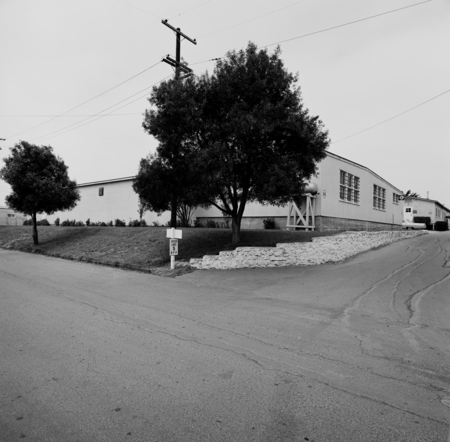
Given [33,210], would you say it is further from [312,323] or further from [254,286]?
[312,323]

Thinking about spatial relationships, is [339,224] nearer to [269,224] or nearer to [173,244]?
[269,224]

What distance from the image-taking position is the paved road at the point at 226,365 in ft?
9.04

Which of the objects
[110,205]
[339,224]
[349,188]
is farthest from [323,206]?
[110,205]

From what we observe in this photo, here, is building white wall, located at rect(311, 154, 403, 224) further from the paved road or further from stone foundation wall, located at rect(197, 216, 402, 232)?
the paved road

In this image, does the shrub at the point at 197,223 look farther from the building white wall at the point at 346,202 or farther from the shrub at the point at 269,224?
the building white wall at the point at 346,202

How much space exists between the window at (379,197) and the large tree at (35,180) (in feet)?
77.6

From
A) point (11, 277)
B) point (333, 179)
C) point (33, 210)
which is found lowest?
point (11, 277)

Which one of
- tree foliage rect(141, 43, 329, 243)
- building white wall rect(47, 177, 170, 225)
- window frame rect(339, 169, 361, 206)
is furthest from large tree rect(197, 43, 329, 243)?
building white wall rect(47, 177, 170, 225)

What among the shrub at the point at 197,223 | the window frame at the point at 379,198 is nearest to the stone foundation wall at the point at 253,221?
the shrub at the point at 197,223

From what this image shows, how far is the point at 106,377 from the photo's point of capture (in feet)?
11.8

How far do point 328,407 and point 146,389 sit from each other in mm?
1749

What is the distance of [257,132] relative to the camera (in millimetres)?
11477

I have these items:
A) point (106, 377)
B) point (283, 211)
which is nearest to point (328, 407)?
point (106, 377)

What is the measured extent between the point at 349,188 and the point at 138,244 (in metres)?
15.1
